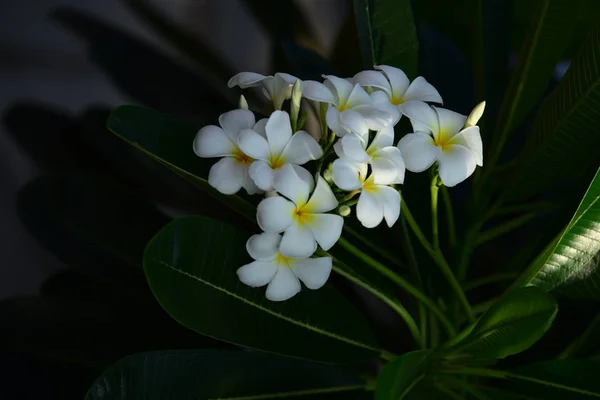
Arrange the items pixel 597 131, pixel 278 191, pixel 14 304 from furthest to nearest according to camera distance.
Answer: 1. pixel 14 304
2. pixel 597 131
3. pixel 278 191

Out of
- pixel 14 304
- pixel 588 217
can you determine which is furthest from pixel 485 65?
pixel 14 304

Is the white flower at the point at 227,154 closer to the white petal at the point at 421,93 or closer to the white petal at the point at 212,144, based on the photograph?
the white petal at the point at 212,144

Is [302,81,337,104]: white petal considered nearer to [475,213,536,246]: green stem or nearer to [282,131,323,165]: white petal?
[282,131,323,165]: white petal

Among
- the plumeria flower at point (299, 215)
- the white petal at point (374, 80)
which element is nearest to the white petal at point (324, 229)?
the plumeria flower at point (299, 215)

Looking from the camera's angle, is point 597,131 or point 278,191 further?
point 597,131

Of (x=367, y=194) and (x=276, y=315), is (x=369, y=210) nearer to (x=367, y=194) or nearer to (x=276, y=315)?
(x=367, y=194)

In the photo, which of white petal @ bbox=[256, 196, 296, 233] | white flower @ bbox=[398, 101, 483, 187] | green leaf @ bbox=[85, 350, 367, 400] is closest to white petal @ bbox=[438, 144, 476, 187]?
white flower @ bbox=[398, 101, 483, 187]

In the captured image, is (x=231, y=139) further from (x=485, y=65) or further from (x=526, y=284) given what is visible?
(x=485, y=65)
